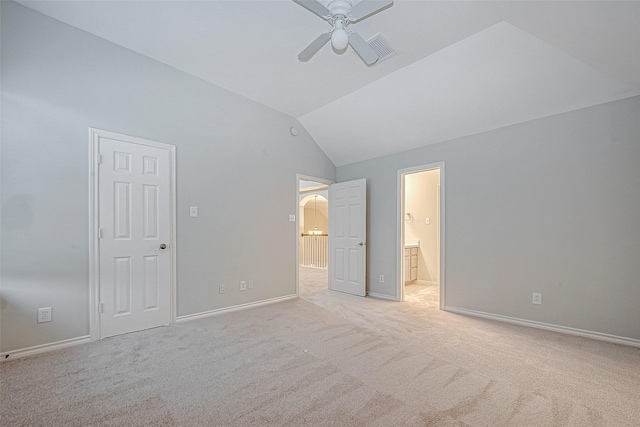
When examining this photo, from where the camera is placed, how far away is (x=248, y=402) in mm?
1911

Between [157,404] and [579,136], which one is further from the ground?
[579,136]

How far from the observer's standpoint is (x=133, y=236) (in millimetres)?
3174

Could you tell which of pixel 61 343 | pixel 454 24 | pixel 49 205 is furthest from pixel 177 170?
pixel 454 24

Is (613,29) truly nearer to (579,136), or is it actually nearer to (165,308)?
(579,136)

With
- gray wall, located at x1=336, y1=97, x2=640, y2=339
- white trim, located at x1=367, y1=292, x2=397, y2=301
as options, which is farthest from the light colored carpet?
white trim, located at x1=367, y1=292, x2=397, y2=301

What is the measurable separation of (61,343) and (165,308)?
90 cm

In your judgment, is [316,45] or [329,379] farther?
[316,45]

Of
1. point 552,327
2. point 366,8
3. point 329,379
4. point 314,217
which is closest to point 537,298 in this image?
point 552,327

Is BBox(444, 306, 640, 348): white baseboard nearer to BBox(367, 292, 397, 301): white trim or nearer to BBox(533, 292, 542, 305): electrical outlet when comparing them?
BBox(533, 292, 542, 305): electrical outlet

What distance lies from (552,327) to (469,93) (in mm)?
2692

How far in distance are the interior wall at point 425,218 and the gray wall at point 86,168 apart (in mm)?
2933

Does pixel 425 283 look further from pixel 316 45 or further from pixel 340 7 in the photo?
pixel 340 7

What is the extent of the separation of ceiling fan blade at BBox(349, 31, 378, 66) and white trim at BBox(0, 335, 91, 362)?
3.58 meters

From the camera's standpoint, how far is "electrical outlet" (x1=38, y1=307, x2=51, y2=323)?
2.64m
